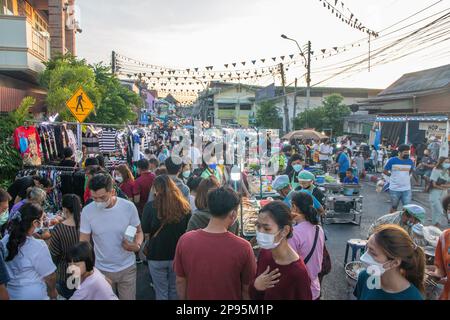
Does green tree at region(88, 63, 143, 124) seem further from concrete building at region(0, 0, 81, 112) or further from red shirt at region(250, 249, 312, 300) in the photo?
red shirt at region(250, 249, 312, 300)

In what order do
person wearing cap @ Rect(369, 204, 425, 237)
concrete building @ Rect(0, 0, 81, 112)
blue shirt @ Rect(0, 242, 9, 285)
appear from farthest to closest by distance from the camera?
concrete building @ Rect(0, 0, 81, 112) → person wearing cap @ Rect(369, 204, 425, 237) → blue shirt @ Rect(0, 242, 9, 285)

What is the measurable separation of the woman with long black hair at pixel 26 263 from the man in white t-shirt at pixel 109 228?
0.49 meters

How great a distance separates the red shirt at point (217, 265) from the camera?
2.66 m

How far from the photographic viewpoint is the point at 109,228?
3688 mm

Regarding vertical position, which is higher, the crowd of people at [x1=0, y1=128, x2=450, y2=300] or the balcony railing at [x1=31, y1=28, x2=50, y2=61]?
the balcony railing at [x1=31, y1=28, x2=50, y2=61]

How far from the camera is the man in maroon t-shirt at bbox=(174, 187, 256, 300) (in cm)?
266

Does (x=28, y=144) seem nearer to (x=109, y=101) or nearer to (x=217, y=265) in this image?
(x=217, y=265)

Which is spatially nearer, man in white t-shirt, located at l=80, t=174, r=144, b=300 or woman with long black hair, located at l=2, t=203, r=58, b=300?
woman with long black hair, located at l=2, t=203, r=58, b=300

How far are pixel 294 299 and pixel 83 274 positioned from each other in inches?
62.9

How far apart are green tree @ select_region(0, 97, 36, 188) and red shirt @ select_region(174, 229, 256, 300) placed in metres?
7.09

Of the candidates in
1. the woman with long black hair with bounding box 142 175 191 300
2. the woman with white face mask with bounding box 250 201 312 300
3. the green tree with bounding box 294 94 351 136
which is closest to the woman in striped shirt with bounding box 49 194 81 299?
the woman with long black hair with bounding box 142 175 191 300

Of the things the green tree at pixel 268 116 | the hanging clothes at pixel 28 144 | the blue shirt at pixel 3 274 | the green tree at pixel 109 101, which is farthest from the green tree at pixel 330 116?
the blue shirt at pixel 3 274

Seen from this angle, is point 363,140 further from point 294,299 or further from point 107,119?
point 294,299

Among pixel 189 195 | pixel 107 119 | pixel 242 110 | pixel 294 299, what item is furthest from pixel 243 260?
pixel 242 110
